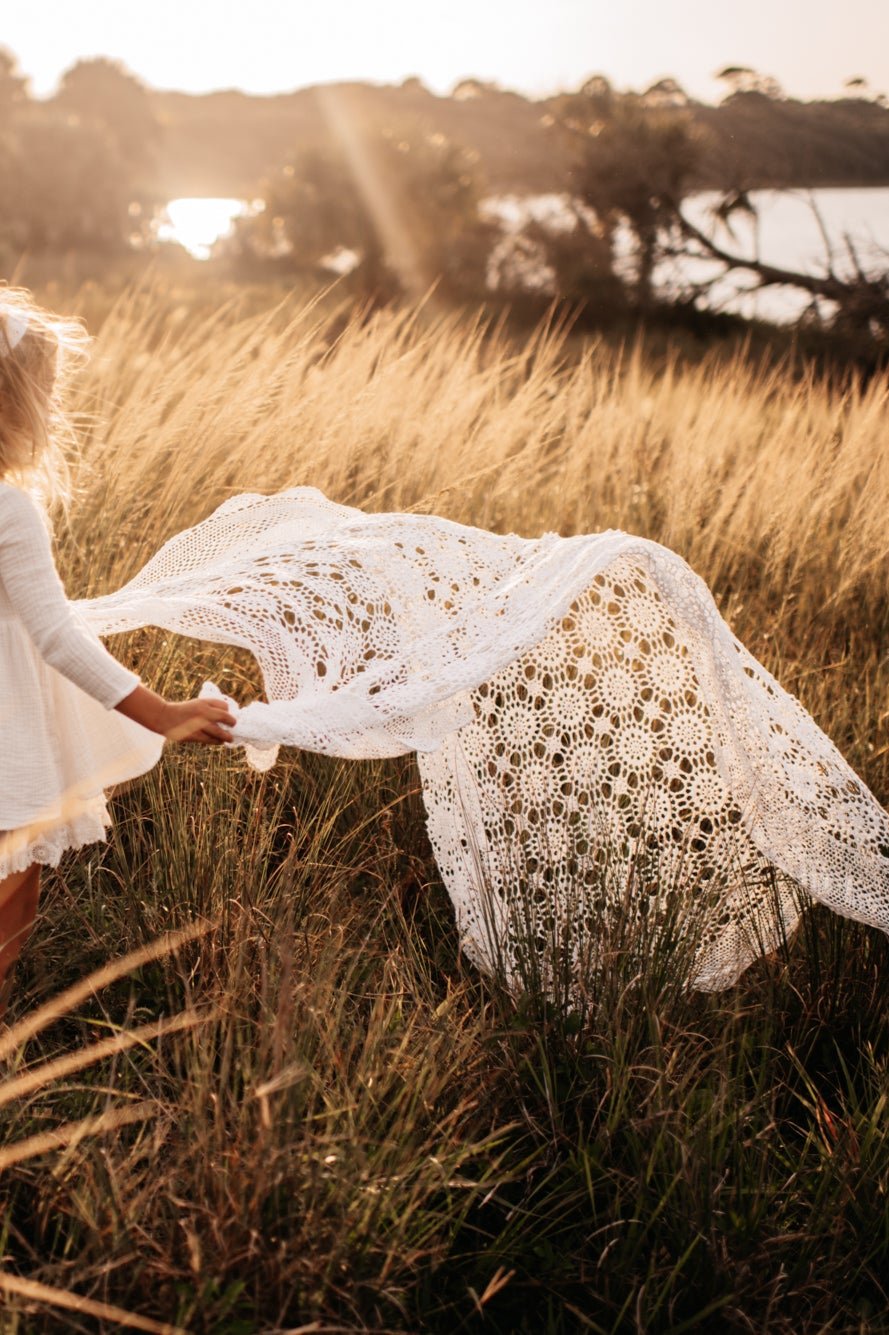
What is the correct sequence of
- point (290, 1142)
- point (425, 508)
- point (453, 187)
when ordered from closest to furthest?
point (290, 1142) < point (425, 508) < point (453, 187)

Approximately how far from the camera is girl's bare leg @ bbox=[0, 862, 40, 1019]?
6.19ft

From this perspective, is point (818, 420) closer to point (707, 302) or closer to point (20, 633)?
point (20, 633)

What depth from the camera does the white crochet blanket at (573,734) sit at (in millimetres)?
2004

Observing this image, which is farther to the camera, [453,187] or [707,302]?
[453,187]

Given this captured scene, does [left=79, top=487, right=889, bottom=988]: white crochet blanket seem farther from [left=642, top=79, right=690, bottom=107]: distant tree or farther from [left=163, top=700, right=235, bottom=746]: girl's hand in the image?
[left=642, top=79, right=690, bottom=107]: distant tree

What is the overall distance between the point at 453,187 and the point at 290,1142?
21.8 metres

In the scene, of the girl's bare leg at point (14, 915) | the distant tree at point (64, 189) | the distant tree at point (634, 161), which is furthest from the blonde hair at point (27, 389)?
the distant tree at point (64, 189)

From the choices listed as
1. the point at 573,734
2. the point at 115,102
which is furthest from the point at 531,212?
the point at 115,102

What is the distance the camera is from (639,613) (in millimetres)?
2115

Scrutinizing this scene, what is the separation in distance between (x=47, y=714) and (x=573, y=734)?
0.98 meters

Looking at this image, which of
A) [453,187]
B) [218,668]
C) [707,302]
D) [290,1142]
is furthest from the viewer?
[453,187]

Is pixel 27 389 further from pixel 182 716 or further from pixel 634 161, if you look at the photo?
pixel 634 161

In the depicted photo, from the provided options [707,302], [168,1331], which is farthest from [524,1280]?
[707,302]

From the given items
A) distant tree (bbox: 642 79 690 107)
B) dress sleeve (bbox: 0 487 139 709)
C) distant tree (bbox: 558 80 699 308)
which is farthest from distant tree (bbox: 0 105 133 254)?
dress sleeve (bbox: 0 487 139 709)
